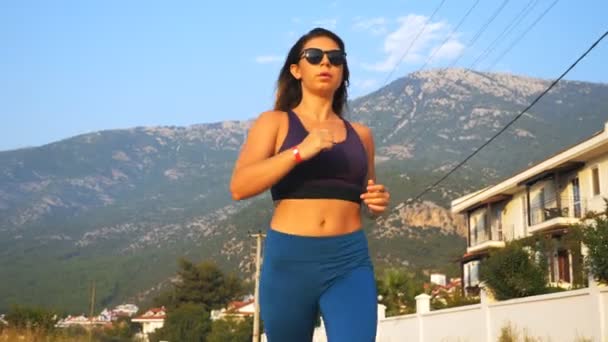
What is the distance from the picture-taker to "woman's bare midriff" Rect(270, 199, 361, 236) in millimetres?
3773

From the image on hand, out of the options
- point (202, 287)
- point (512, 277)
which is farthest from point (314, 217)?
point (202, 287)

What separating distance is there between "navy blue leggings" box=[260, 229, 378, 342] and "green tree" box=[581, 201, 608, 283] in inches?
528

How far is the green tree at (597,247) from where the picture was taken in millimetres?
16688

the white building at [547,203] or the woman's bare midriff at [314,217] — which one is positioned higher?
the white building at [547,203]

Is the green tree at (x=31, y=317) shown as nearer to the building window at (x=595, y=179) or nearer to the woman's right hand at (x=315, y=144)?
the woman's right hand at (x=315, y=144)

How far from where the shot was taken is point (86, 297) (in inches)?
4466

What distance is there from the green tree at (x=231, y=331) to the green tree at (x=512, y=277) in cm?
2992

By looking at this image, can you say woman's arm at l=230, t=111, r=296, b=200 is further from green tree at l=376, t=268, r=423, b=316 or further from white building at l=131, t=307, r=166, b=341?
white building at l=131, t=307, r=166, b=341

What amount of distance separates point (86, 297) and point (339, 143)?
11401 cm

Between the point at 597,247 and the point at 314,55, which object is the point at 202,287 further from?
the point at 314,55

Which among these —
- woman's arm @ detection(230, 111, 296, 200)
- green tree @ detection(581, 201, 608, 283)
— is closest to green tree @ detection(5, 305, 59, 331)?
green tree @ detection(581, 201, 608, 283)

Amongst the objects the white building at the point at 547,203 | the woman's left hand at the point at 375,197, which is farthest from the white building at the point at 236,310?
the woman's left hand at the point at 375,197

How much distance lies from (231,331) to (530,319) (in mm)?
43939

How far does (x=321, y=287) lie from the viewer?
12.3 feet
